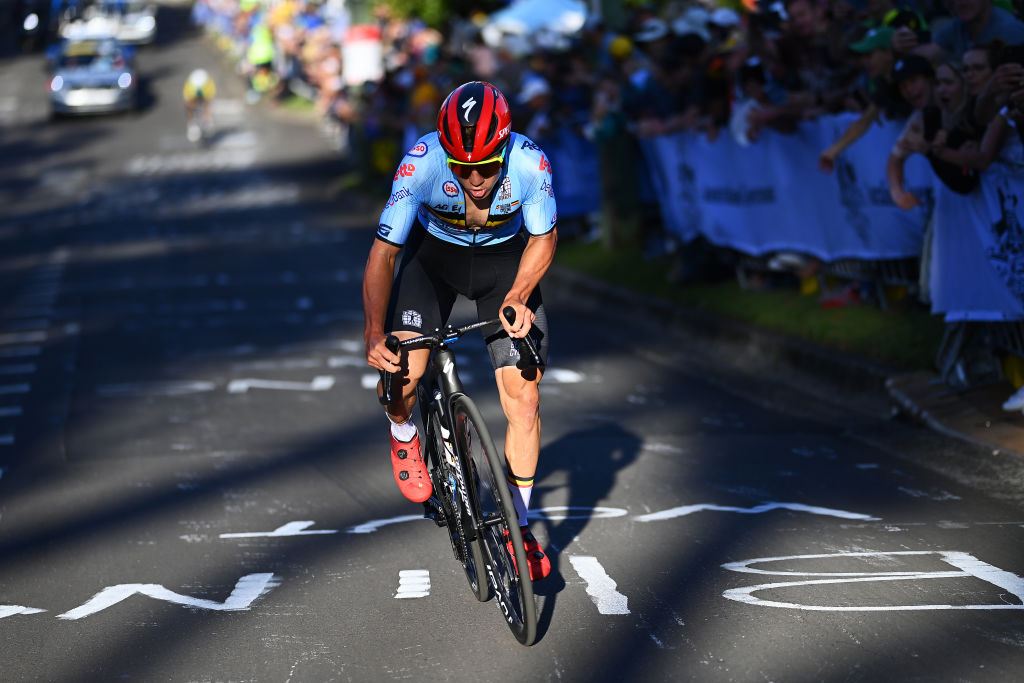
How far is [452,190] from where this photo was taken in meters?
5.29

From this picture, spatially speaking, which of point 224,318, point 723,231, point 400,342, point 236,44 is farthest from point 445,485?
point 236,44

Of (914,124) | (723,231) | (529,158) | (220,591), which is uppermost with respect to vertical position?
(529,158)

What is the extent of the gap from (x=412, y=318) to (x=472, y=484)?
2.49 feet

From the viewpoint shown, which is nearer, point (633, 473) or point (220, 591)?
point (220, 591)

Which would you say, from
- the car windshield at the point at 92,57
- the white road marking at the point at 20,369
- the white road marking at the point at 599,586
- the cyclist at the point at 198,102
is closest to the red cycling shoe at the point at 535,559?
the white road marking at the point at 599,586

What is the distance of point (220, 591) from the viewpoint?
5.77 metres

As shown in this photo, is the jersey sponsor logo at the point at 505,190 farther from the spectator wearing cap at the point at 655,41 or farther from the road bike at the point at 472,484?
the spectator wearing cap at the point at 655,41

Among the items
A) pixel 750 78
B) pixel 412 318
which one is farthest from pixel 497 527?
pixel 750 78

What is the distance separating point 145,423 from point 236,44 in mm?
55714

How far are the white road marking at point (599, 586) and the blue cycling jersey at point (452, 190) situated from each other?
4.78ft

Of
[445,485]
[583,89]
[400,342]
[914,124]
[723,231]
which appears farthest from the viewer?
[583,89]

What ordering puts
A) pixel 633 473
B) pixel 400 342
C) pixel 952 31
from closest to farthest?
1. pixel 400 342
2. pixel 633 473
3. pixel 952 31

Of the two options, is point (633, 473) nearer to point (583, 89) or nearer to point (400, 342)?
point (400, 342)

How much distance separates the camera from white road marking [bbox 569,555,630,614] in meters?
5.33
